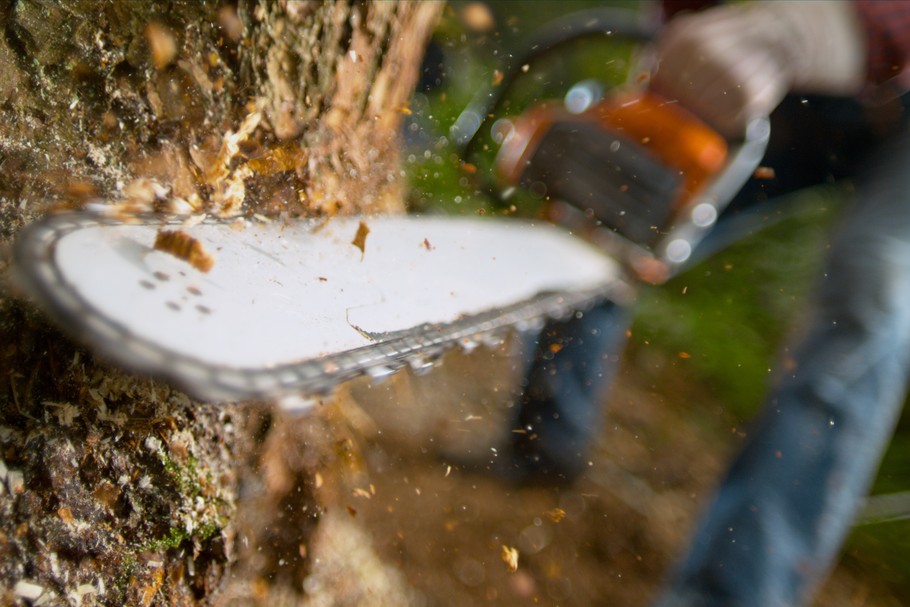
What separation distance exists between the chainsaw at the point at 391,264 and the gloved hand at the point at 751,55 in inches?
1.8

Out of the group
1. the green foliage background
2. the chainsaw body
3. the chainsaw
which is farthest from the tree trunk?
the green foliage background

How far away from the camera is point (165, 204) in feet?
2.68

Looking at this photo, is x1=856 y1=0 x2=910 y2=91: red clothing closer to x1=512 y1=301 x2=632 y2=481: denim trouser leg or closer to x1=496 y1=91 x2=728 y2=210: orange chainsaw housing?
x1=496 y1=91 x2=728 y2=210: orange chainsaw housing

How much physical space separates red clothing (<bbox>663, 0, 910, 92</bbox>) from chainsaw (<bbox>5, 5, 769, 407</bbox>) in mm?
467

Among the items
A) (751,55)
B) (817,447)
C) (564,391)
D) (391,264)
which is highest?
(751,55)

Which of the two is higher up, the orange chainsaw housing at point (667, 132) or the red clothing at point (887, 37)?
the red clothing at point (887, 37)

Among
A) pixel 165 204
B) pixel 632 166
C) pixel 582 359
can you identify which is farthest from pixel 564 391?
pixel 165 204

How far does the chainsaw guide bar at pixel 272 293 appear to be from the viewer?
488mm

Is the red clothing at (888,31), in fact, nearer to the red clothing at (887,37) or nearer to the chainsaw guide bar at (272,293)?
the red clothing at (887,37)

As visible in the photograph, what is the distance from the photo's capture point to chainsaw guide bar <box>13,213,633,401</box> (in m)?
0.49

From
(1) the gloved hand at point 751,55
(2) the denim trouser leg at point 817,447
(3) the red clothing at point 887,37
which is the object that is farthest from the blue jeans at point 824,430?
(1) the gloved hand at point 751,55

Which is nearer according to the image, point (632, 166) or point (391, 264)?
point (391, 264)

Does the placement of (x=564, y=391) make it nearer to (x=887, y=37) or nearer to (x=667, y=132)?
(x=667, y=132)

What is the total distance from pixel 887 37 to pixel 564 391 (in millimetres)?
1327
